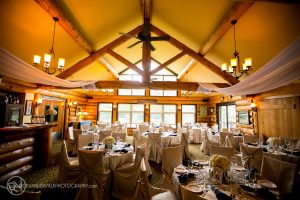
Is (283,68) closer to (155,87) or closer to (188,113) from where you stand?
(155,87)

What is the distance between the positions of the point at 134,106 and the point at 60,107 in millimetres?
4839

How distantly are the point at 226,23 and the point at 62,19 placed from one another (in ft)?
14.2

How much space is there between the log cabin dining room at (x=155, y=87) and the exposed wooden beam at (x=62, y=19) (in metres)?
0.03

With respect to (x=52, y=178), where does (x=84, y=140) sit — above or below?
above

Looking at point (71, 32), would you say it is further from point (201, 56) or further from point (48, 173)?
point (201, 56)

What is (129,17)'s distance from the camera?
5.92 m

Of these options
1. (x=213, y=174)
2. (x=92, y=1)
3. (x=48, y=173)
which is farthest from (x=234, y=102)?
(x=48, y=173)

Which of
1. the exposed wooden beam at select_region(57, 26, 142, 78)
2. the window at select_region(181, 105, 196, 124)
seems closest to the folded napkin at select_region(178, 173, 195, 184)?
the exposed wooden beam at select_region(57, 26, 142, 78)

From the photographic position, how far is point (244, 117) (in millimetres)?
7605

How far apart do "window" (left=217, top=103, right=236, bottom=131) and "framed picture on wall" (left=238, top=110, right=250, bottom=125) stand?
105 centimetres

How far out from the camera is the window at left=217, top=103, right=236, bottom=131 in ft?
29.9

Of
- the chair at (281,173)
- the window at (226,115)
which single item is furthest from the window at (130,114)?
the chair at (281,173)

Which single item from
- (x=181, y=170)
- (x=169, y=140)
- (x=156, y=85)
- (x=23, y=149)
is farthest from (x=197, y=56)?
(x=23, y=149)

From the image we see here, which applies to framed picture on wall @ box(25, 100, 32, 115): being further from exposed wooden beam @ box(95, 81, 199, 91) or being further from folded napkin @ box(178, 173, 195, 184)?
folded napkin @ box(178, 173, 195, 184)
